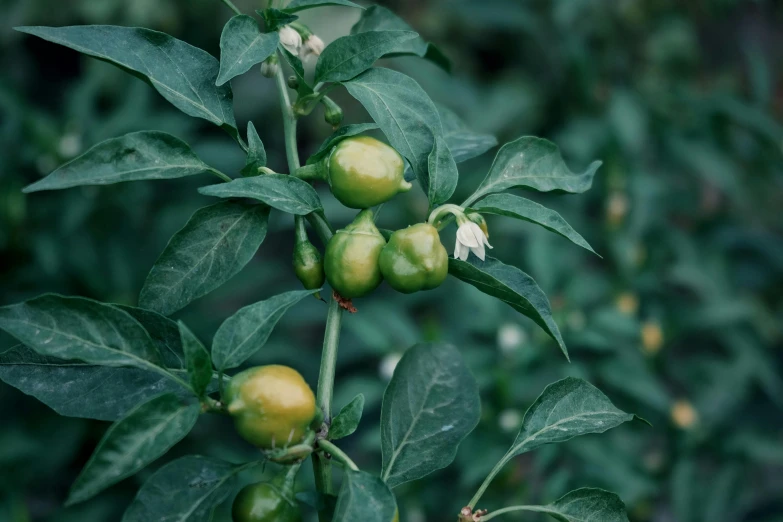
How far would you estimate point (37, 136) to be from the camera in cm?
182

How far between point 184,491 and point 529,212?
358 mm

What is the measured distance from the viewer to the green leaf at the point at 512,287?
0.60 meters

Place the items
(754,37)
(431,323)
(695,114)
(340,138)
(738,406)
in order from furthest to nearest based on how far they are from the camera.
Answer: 1. (754,37)
2. (695,114)
3. (738,406)
4. (431,323)
5. (340,138)

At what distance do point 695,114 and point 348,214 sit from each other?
3.45ft

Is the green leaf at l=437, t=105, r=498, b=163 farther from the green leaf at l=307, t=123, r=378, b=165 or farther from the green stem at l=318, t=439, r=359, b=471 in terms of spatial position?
the green stem at l=318, t=439, r=359, b=471

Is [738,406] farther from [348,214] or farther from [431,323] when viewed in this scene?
[348,214]

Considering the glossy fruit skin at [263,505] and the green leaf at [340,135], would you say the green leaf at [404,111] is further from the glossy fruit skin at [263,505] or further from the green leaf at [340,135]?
the glossy fruit skin at [263,505]

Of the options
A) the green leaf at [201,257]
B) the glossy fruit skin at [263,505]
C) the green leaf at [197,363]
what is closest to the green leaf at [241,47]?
the green leaf at [201,257]

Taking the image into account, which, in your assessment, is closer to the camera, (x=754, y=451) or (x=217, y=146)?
(x=754, y=451)

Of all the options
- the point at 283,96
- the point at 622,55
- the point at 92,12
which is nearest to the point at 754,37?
the point at 622,55

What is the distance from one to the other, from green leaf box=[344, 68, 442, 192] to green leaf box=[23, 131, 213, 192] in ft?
0.51

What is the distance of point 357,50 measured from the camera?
66 cm

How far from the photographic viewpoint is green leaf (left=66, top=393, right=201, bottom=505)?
19.0 inches

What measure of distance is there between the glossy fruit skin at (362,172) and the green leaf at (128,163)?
0.11 metres
